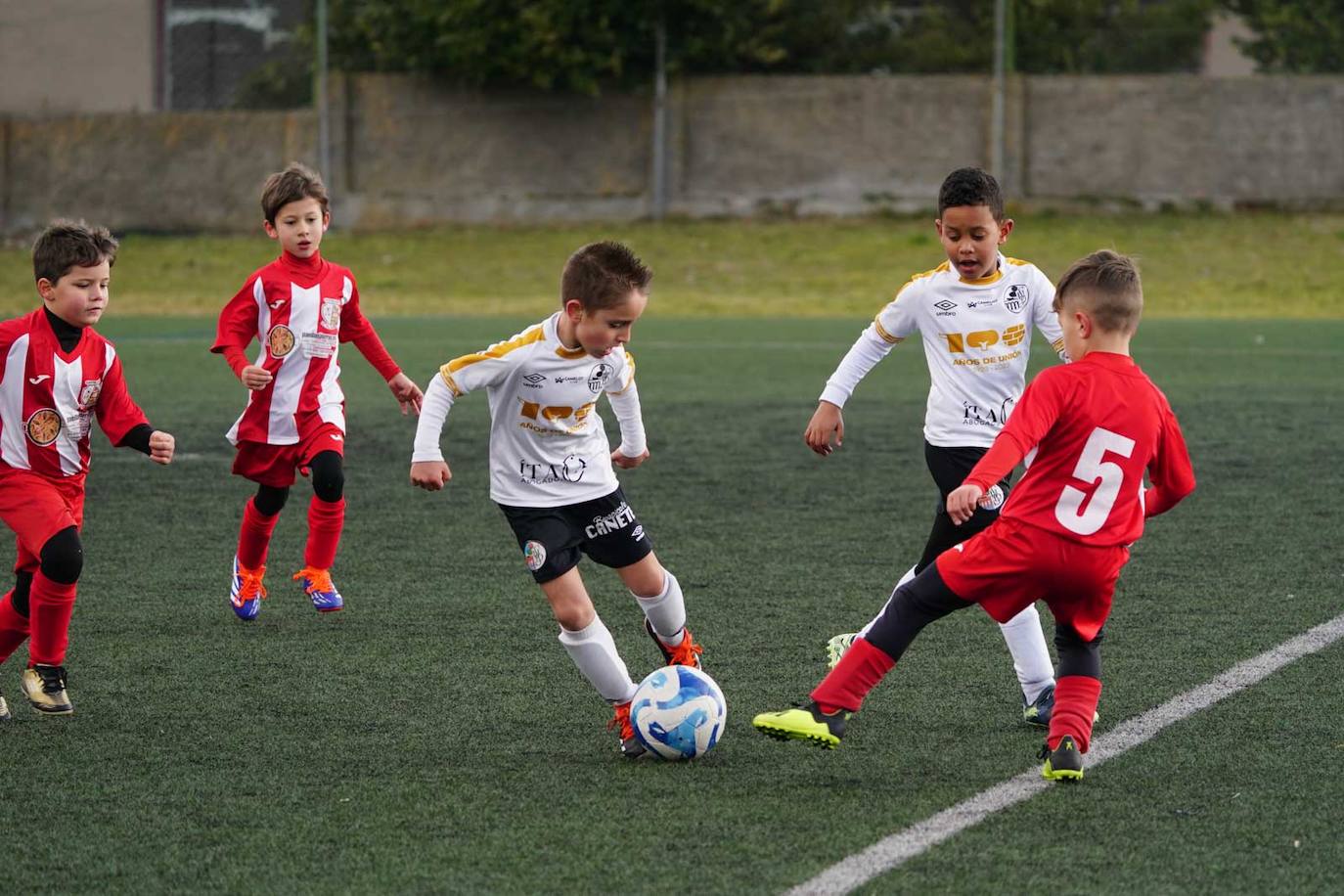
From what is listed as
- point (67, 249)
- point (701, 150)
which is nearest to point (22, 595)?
point (67, 249)

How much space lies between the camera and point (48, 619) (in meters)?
5.14

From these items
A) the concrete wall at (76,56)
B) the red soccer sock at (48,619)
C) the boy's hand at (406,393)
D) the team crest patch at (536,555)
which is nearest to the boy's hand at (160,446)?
the red soccer sock at (48,619)

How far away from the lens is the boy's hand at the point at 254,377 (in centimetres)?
638

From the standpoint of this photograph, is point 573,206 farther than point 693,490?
Yes

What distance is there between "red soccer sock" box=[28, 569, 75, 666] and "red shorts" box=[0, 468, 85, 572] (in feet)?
0.35

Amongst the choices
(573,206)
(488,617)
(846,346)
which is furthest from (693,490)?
(573,206)

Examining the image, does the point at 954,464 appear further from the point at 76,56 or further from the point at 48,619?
the point at 76,56

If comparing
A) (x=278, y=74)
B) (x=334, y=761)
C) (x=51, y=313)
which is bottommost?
(x=334, y=761)

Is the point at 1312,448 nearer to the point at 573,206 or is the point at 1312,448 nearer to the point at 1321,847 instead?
the point at 1321,847

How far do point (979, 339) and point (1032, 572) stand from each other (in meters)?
1.19

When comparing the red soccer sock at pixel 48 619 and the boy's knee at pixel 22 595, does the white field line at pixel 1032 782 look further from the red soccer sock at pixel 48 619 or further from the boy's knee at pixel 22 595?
the boy's knee at pixel 22 595

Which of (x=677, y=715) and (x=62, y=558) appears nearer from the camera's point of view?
(x=677, y=715)

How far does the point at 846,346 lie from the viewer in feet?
53.0

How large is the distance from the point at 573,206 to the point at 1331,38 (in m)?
9.69
